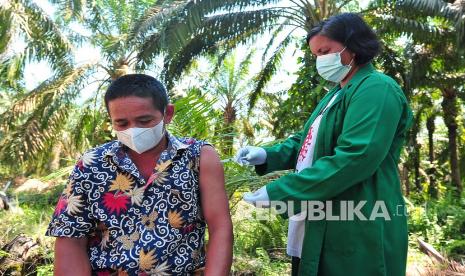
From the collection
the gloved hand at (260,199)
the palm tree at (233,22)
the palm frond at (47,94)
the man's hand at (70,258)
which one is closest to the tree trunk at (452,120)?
the palm tree at (233,22)

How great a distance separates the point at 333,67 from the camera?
1935mm

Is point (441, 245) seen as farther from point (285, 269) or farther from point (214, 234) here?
point (214, 234)

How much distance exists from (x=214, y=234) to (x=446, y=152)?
49.9ft

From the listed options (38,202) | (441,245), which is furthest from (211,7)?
(38,202)

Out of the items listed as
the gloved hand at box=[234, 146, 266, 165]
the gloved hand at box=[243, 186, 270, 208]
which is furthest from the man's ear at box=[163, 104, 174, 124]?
the gloved hand at box=[234, 146, 266, 165]

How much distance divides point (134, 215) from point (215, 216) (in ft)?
0.85

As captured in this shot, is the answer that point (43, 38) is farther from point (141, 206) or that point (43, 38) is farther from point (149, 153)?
point (141, 206)

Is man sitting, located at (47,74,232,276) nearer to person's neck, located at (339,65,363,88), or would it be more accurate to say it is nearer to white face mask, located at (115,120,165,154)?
white face mask, located at (115,120,165,154)

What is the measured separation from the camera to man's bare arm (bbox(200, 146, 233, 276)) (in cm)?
157

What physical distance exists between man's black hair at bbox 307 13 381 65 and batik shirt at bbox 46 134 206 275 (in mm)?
758

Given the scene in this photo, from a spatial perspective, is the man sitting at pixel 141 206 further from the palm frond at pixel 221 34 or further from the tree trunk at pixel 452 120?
the tree trunk at pixel 452 120

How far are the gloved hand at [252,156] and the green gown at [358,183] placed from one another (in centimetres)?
37

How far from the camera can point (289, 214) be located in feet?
5.94

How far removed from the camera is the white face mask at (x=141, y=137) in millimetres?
1610
